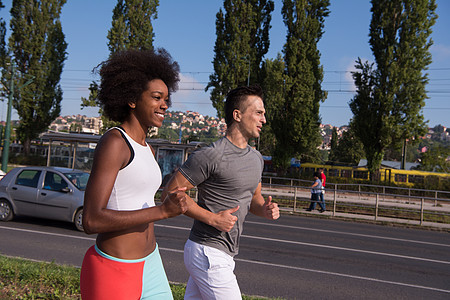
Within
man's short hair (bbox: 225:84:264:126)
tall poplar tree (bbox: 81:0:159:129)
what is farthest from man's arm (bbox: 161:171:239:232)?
tall poplar tree (bbox: 81:0:159:129)

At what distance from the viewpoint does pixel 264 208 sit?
326cm

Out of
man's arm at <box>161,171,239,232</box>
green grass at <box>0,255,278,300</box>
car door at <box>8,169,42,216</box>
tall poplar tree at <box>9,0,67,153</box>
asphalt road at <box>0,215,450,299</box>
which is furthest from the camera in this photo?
tall poplar tree at <box>9,0,67,153</box>

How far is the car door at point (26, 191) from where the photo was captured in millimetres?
10766

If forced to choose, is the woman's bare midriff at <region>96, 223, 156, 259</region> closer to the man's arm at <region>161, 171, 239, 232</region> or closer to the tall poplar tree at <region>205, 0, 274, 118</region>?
the man's arm at <region>161, 171, 239, 232</region>

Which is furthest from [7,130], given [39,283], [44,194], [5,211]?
[39,283]

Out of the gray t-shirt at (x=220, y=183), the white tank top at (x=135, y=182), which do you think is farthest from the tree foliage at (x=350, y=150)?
the white tank top at (x=135, y=182)

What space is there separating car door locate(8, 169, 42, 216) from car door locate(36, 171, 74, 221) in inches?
8.4

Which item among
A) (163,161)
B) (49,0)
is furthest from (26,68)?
(163,161)

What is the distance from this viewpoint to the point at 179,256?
7.88 metres

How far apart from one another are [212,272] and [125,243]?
821 millimetres

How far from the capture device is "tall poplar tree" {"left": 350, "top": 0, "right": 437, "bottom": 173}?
30031mm

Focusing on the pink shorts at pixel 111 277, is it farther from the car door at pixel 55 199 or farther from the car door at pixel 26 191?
the car door at pixel 26 191

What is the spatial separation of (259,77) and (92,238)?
29089 mm

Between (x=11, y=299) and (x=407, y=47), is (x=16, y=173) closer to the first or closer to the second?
(x=11, y=299)
